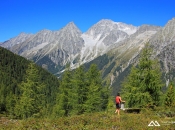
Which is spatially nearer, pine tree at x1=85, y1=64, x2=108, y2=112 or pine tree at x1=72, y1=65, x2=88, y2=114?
pine tree at x1=85, y1=64, x2=108, y2=112

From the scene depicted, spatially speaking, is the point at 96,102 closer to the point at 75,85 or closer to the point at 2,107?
the point at 75,85

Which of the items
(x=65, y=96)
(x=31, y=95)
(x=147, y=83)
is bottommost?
(x=65, y=96)

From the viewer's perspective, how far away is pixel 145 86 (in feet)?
102

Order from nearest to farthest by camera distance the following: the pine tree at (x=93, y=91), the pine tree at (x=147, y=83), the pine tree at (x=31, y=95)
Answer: the pine tree at (x=147, y=83) < the pine tree at (x=93, y=91) < the pine tree at (x=31, y=95)

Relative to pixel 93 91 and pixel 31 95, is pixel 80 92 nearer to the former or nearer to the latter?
pixel 93 91

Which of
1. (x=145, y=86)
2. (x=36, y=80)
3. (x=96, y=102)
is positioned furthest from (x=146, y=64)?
(x=36, y=80)

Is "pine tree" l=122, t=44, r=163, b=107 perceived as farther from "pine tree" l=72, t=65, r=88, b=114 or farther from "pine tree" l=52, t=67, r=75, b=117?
"pine tree" l=52, t=67, r=75, b=117

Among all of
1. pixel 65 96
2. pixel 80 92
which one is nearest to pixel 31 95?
pixel 65 96

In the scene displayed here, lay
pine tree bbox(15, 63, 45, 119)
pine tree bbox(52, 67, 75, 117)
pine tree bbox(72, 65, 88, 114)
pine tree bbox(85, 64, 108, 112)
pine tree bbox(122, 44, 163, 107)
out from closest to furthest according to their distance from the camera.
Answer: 1. pine tree bbox(122, 44, 163, 107)
2. pine tree bbox(85, 64, 108, 112)
3. pine tree bbox(72, 65, 88, 114)
4. pine tree bbox(15, 63, 45, 119)
5. pine tree bbox(52, 67, 75, 117)

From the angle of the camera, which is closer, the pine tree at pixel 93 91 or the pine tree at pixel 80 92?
the pine tree at pixel 93 91

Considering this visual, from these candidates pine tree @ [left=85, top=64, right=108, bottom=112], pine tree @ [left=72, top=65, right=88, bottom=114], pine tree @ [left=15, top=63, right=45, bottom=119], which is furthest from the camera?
pine tree @ [left=15, top=63, right=45, bottom=119]

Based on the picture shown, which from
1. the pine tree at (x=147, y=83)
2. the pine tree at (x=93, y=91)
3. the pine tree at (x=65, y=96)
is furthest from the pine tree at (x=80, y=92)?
the pine tree at (x=147, y=83)

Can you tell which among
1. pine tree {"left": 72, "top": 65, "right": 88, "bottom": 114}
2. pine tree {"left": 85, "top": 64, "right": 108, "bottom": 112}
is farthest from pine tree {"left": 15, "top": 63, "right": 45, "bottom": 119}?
pine tree {"left": 85, "top": 64, "right": 108, "bottom": 112}

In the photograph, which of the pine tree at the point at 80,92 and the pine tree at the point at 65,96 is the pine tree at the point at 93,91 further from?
the pine tree at the point at 65,96
